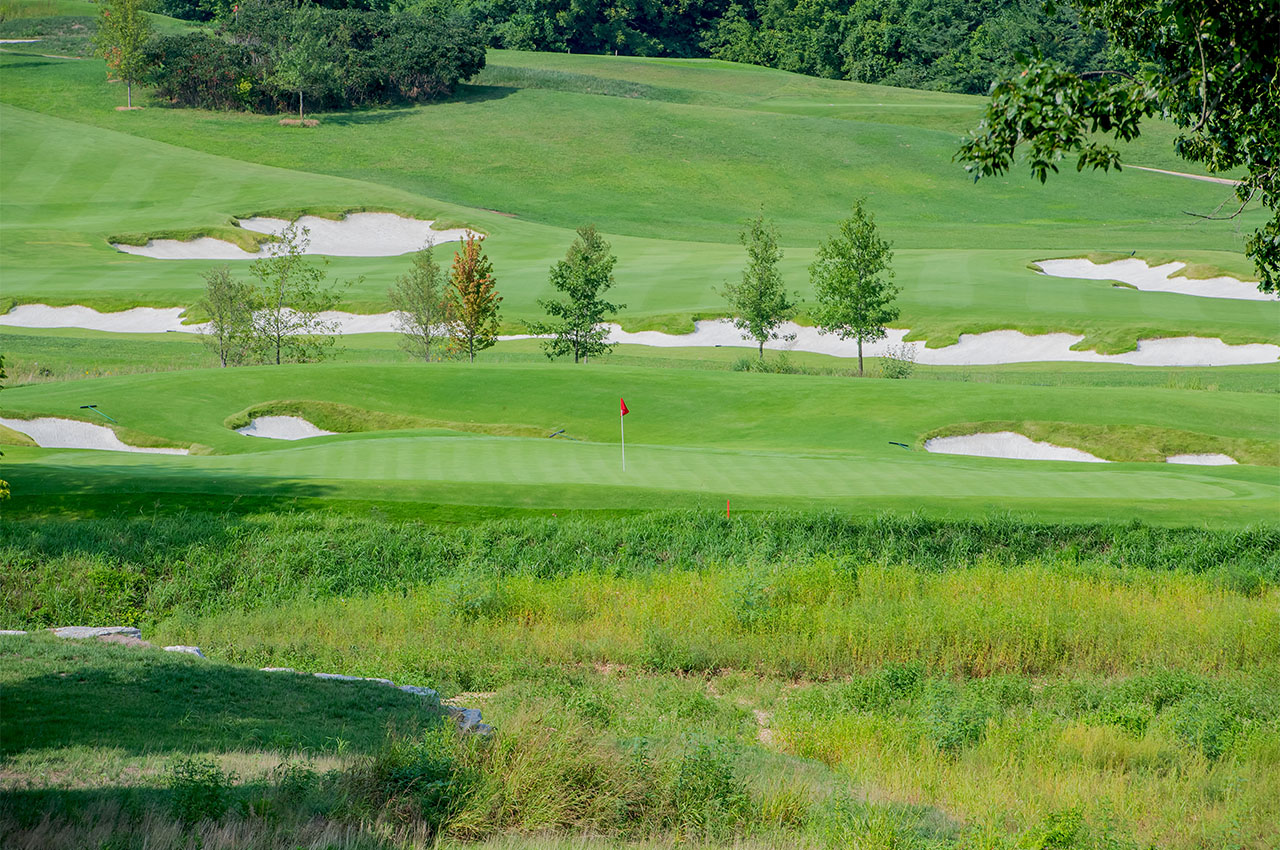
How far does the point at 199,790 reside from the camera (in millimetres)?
5922

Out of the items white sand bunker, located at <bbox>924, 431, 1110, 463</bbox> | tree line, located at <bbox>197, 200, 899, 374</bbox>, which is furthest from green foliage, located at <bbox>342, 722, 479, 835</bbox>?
tree line, located at <bbox>197, 200, 899, 374</bbox>

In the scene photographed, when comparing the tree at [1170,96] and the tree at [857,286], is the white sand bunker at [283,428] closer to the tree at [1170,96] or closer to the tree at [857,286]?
the tree at [1170,96]

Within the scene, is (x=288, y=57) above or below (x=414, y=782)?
above

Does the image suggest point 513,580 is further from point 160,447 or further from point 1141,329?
point 1141,329

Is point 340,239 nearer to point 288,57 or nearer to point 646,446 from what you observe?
point 288,57

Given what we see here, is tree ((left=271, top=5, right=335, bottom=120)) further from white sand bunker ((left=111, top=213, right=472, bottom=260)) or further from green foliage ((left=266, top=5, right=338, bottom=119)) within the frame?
white sand bunker ((left=111, top=213, right=472, bottom=260))

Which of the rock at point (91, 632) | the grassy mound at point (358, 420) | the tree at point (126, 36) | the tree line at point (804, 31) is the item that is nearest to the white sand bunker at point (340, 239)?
the tree at point (126, 36)

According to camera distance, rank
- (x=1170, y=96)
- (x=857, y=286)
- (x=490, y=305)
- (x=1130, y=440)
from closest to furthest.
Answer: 1. (x=1170, y=96)
2. (x=1130, y=440)
3. (x=857, y=286)
4. (x=490, y=305)

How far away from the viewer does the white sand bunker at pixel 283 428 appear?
2370 centimetres

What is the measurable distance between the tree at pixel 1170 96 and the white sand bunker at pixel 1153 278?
4019cm

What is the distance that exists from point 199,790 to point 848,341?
3930cm

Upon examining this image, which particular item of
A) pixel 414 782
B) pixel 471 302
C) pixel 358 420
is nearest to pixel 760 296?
pixel 471 302

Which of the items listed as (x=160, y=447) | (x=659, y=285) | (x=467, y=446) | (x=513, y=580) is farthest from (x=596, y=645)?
(x=659, y=285)

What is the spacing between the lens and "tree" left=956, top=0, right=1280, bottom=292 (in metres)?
8.02
